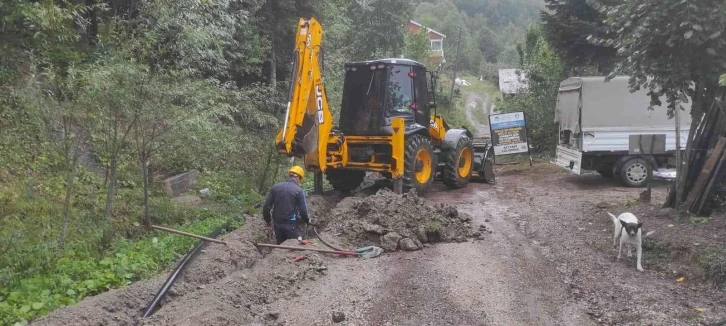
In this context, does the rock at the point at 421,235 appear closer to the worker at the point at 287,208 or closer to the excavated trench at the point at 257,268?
the excavated trench at the point at 257,268

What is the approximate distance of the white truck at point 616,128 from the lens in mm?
15062

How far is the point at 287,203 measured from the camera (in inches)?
334

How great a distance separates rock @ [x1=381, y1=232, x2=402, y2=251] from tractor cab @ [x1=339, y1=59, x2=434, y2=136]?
374 cm

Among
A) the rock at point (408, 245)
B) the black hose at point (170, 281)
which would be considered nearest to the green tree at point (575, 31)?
the rock at point (408, 245)

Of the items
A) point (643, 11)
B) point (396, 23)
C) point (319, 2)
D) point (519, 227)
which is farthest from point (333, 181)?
point (396, 23)

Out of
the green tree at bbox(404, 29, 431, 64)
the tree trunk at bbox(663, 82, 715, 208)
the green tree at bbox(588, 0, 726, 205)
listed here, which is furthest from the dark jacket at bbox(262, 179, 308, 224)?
the green tree at bbox(404, 29, 431, 64)

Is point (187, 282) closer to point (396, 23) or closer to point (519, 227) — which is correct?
point (519, 227)

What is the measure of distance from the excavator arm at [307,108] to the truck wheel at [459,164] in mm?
4114

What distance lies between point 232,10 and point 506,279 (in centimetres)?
1340

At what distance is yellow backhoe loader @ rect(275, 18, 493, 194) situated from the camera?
10555mm

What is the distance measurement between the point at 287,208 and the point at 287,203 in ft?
0.23

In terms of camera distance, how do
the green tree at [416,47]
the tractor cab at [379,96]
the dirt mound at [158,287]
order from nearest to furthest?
the dirt mound at [158,287] → the tractor cab at [379,96] → the green tree at [416,47]

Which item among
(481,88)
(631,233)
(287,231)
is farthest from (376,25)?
(481,88)

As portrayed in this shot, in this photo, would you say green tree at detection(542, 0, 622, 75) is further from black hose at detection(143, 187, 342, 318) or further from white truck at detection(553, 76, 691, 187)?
black hose at detection(143, 187, 342, 318)
